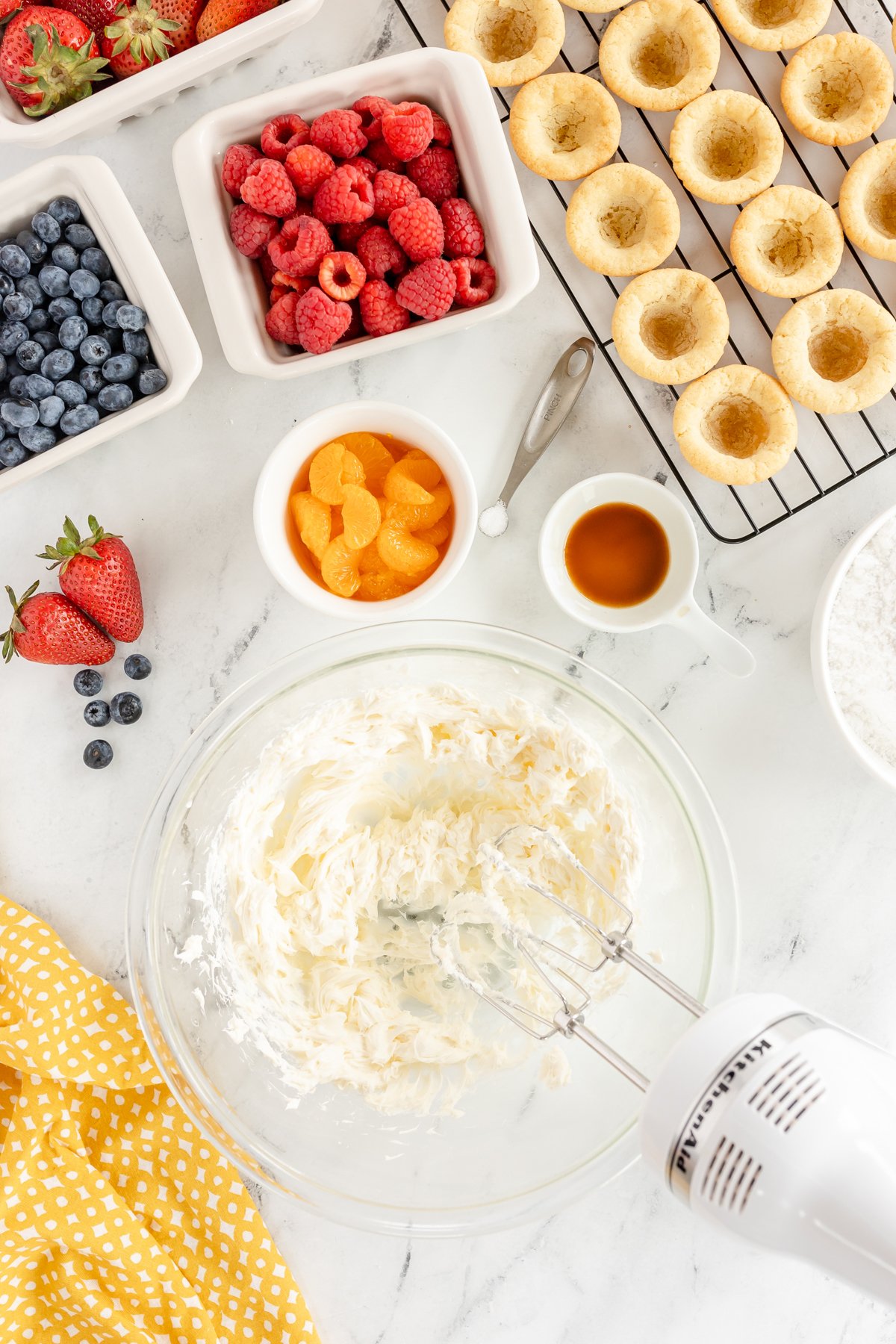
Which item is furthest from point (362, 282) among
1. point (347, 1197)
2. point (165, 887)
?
point (347, 1197)

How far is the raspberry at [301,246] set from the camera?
140 centimetres

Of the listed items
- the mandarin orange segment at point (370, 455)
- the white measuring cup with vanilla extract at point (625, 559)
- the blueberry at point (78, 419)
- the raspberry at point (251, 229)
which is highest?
the raspberry at point (251, 229)

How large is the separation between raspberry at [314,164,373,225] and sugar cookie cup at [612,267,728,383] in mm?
416

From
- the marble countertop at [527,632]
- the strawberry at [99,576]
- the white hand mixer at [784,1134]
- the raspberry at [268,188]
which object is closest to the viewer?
the white hand mixer at [784,1134]

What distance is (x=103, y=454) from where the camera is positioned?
1639 millimetres

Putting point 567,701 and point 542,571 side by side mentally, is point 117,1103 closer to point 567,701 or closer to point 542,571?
point 567,701

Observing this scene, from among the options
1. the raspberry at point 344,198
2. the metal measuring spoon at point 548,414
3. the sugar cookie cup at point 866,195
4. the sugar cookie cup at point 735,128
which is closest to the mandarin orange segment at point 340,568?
the metal measuring spoon at point 548,414

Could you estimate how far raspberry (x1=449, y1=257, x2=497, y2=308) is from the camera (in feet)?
4.69

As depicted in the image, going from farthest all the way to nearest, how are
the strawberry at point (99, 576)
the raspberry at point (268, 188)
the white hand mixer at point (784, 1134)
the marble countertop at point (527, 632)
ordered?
1. the marble countertop at point (527, 632)
2. the strawberry at point (99, 576)
3. the raspberry at point (268, 188)
4. the white hand mixer at point (784, 1134)

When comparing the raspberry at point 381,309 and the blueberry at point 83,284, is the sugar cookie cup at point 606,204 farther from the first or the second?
the blueberry at point 83,284

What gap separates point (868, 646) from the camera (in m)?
1.59

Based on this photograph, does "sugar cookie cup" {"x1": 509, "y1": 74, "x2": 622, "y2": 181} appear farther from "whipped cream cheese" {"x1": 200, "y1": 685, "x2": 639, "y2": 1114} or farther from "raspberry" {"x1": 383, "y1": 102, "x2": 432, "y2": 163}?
"whipped cream cheese" {"x1": 200, "y1": 685, "x2": 639, "y2": 1114}

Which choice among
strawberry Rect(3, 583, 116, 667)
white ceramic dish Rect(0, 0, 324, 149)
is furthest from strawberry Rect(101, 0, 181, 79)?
strawberry Rect(3, 583, 116, 667)

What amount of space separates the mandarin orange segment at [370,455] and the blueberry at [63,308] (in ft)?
1.40
